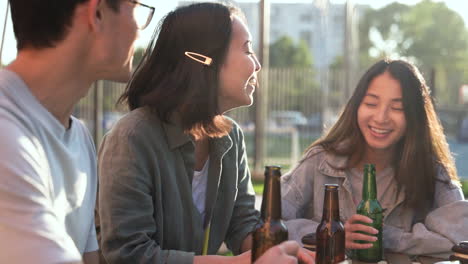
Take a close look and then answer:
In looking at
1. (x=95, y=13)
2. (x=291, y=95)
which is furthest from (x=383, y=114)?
(x=291, y=95)

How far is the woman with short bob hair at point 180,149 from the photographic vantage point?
1908 mm

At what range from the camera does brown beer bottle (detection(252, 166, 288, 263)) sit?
148 centimetres

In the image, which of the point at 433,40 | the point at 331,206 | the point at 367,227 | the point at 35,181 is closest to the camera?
the point at 35,181

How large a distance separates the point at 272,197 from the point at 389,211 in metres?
1.26

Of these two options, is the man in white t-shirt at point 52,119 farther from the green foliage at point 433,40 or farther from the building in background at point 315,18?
the green foliage at point 433,40

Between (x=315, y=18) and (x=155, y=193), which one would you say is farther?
(x=315, y=18)

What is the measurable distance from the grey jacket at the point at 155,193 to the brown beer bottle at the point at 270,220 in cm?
36

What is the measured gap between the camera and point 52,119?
1.36 metres

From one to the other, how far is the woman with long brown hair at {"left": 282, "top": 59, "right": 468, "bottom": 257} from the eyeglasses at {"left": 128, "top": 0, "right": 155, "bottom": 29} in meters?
1.22

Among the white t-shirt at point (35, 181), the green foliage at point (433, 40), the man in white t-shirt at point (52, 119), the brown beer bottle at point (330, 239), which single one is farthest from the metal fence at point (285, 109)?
the green foliage at point (433, 40)

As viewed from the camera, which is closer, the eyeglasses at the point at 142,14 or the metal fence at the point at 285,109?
the eyeglasses at the point at 142,14

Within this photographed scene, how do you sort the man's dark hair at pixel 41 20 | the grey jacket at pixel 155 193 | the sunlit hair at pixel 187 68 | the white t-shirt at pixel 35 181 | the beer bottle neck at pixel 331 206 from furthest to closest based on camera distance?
the sunlit hair at pixel 187 68
the grey jacket at pixel 155 193
the beer bottle neck at pixel 331 206
the man's dark hair at pixel 41 20
the white t-shirt at pixel 35 181

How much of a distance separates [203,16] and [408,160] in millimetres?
1171

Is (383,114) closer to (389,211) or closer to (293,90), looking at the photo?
(389,211)
